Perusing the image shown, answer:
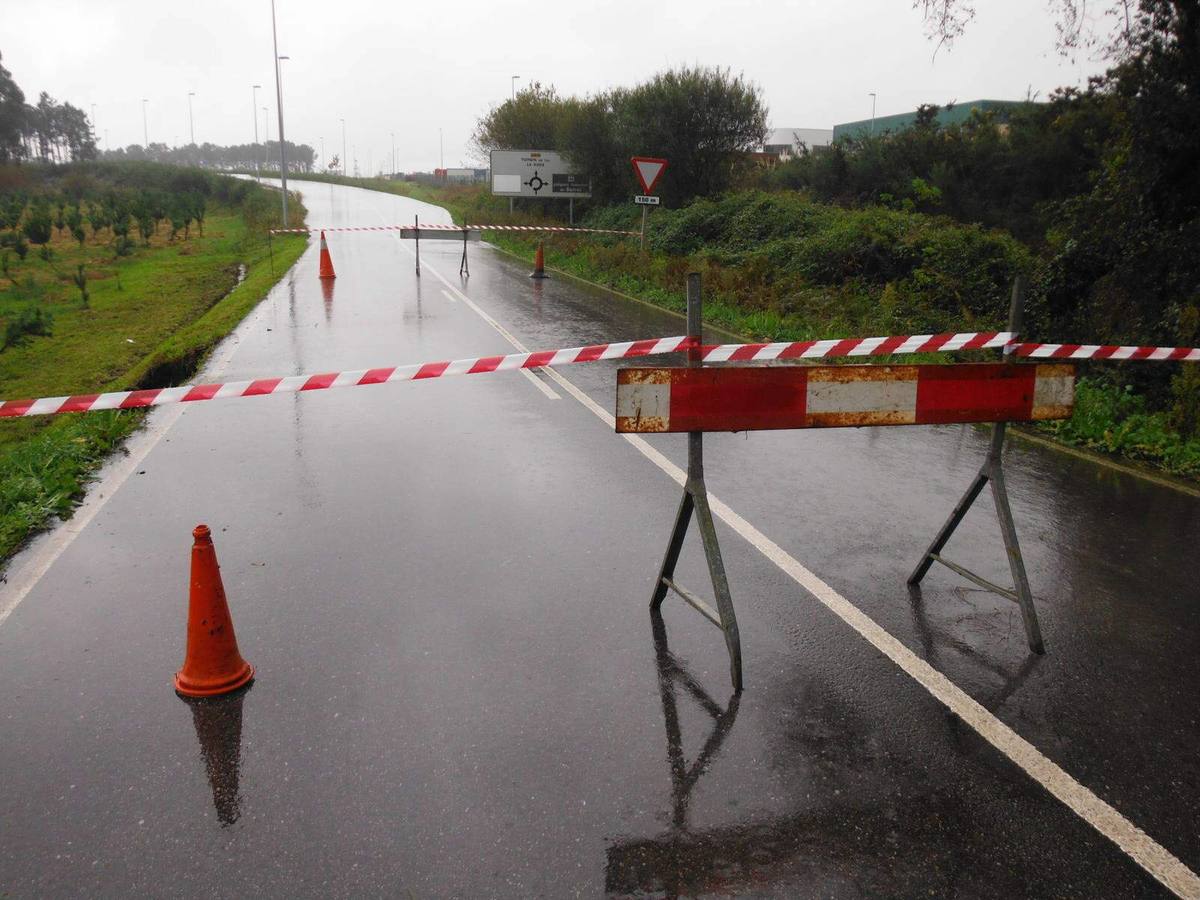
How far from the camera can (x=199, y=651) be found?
4098 mm

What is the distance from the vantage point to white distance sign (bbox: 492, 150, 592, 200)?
38.7 m

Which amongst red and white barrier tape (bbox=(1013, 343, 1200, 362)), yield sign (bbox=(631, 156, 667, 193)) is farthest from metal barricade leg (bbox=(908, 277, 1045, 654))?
yield sign (bbox=(631, 156, 667, 193))

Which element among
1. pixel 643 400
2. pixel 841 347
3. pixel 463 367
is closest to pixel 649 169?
pixel 841 347

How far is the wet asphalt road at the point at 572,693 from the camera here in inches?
121

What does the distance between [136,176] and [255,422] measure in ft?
248

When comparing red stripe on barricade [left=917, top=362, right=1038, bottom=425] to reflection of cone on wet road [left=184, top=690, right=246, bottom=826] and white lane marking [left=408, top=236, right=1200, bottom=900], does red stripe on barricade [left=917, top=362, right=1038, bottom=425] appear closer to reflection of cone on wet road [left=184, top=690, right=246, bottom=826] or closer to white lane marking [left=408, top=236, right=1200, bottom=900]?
white lane marking [left=408, top=236, right=1200, bottom=900]

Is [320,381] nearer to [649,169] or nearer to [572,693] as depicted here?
[572,693]

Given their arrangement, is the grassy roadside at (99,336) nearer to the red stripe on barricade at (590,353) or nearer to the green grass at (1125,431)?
the red stripe on barricade at (590,353)

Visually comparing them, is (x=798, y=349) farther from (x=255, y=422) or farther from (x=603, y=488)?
(x=255, y=422)

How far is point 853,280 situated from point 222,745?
14780mm

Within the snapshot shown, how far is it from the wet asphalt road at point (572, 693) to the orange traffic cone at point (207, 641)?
0.11m

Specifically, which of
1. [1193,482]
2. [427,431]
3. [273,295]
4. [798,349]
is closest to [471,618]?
[798,349]

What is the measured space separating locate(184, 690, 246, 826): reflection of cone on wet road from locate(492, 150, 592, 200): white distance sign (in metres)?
36.5

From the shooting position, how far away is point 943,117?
2579 inches
